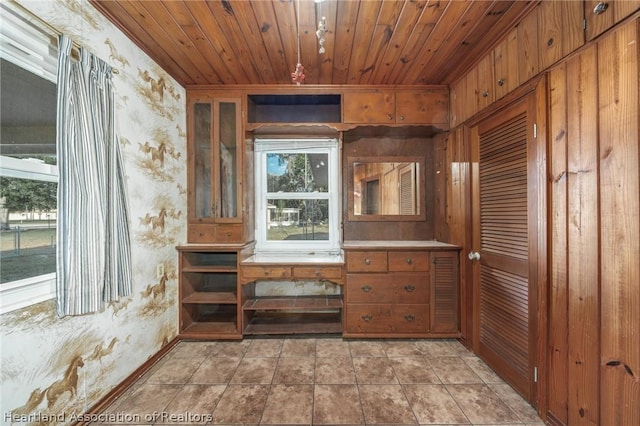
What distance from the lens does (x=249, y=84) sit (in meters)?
2.55

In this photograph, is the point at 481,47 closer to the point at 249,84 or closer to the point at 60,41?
the point at 249,84

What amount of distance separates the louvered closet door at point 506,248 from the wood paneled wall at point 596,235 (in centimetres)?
22

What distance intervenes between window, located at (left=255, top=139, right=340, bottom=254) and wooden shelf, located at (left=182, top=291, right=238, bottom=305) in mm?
625

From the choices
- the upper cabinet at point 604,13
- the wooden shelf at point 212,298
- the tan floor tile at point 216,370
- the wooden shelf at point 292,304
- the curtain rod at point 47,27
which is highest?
the curtain rod at point 47,27

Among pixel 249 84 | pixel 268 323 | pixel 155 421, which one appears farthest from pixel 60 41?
pixel 268 323

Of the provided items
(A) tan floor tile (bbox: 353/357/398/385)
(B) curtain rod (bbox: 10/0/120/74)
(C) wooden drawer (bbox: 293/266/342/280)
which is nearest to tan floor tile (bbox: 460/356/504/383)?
(A) tan floor tile (bbox: 353/357/398/385)

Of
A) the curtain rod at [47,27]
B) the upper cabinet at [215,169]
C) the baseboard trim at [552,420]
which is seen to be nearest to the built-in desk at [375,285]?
the upper cabinet at [215,169]

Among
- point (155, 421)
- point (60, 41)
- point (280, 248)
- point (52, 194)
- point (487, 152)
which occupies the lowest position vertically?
point (155, 421)

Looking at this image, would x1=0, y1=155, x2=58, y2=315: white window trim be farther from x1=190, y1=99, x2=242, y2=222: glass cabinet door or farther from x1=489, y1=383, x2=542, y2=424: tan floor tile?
x1=489, y1=383, x2=542, y2=424: tan floor tile

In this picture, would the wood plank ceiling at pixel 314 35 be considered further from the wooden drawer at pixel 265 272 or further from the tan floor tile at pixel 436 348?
the tan floor tile at pixel 436 348

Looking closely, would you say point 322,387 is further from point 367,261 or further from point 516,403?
point 516,403

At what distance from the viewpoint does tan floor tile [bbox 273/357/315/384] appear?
1.88 metres

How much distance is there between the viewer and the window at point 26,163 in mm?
1183

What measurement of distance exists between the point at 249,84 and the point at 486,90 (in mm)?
2157
